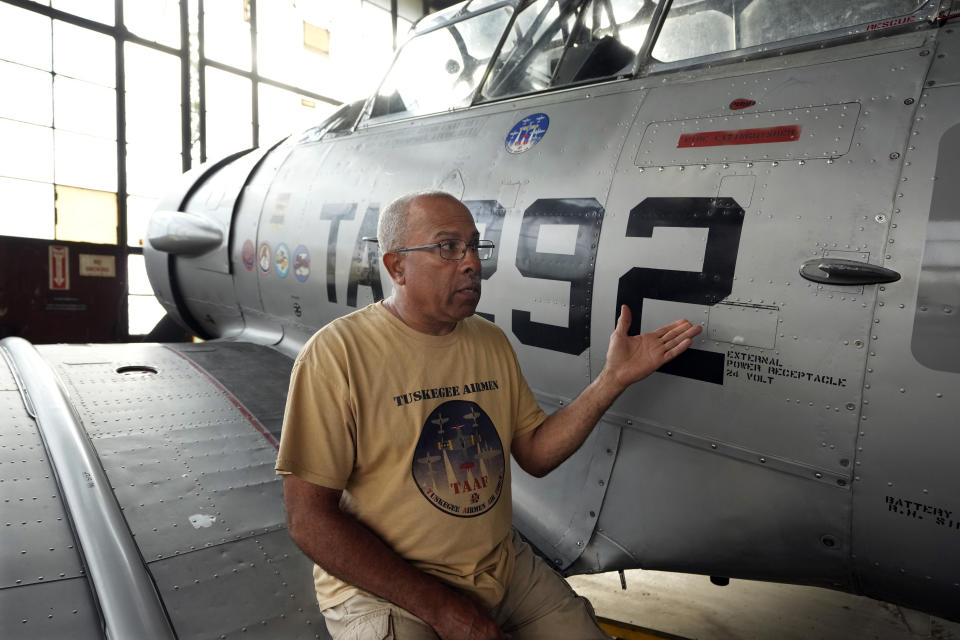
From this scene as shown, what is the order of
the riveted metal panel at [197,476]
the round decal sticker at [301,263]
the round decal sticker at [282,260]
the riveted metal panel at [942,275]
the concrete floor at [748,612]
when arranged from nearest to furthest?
1. the riveted metal panel at [942,275]
2. the riveted metal panel at [197,476]
3. the concrete floor at [748,612]
4. the round decal sticker at [301,263]
5. the round decal sticker at [282,260]

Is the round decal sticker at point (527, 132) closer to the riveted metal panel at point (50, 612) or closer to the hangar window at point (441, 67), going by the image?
the hangar window at point (441, 67)

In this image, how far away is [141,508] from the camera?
8.11ft

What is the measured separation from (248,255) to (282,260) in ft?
1.73

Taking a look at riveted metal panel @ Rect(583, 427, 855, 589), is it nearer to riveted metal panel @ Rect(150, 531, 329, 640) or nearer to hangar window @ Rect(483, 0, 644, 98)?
riveted metal panel @ Rect(150, 531, 329, 640)

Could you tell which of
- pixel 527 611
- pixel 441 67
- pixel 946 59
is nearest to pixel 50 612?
pixel 527 611

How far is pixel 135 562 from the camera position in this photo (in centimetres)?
217

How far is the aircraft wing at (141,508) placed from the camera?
2012mm

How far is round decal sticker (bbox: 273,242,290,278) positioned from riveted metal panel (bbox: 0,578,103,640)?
2408mm

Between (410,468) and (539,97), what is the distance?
192 cm

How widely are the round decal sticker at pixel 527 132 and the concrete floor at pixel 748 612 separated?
2.62 meters

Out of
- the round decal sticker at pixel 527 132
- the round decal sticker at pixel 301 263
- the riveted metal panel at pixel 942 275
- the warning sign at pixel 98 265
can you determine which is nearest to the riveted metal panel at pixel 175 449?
the round decal sticker at pixel 301 263

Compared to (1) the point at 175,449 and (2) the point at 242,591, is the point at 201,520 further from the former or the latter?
(1) the point at 175,449

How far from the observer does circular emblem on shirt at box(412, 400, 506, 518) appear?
1.77 metres

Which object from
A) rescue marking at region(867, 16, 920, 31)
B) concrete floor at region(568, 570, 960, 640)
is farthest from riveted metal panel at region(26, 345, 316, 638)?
rescue marking at region(867, 16, 920, 31)
